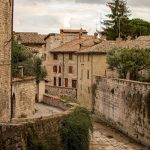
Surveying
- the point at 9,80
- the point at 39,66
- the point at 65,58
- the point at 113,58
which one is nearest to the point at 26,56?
the point at 39,66

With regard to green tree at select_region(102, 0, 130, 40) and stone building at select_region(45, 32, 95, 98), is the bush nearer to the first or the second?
stone building at select_region(45, 32, 95, 98)

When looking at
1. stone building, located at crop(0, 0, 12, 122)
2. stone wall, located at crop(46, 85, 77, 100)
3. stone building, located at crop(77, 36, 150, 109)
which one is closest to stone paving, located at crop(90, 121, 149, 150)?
stone building, located at crop(0, 0, 12, 122)

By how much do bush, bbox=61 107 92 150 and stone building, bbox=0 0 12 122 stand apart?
3626 millimetres

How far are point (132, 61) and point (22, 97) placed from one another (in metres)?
19.0

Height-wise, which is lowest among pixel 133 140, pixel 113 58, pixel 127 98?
pixel 133 140

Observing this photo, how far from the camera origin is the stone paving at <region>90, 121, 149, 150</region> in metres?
37.5

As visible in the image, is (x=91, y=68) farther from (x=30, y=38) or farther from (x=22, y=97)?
(x=22, y=97)

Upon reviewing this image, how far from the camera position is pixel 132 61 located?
159 ft

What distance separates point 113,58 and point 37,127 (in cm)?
3327

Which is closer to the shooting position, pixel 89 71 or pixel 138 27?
pixel 89 71

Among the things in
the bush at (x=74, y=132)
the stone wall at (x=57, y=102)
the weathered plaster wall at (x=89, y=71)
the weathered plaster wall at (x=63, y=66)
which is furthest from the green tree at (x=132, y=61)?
the bush at (x=74, y=132)

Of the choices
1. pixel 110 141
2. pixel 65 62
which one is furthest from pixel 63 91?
pixel 110 141

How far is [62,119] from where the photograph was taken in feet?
69.0

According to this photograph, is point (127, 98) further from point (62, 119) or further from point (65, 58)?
point (65, 58)
